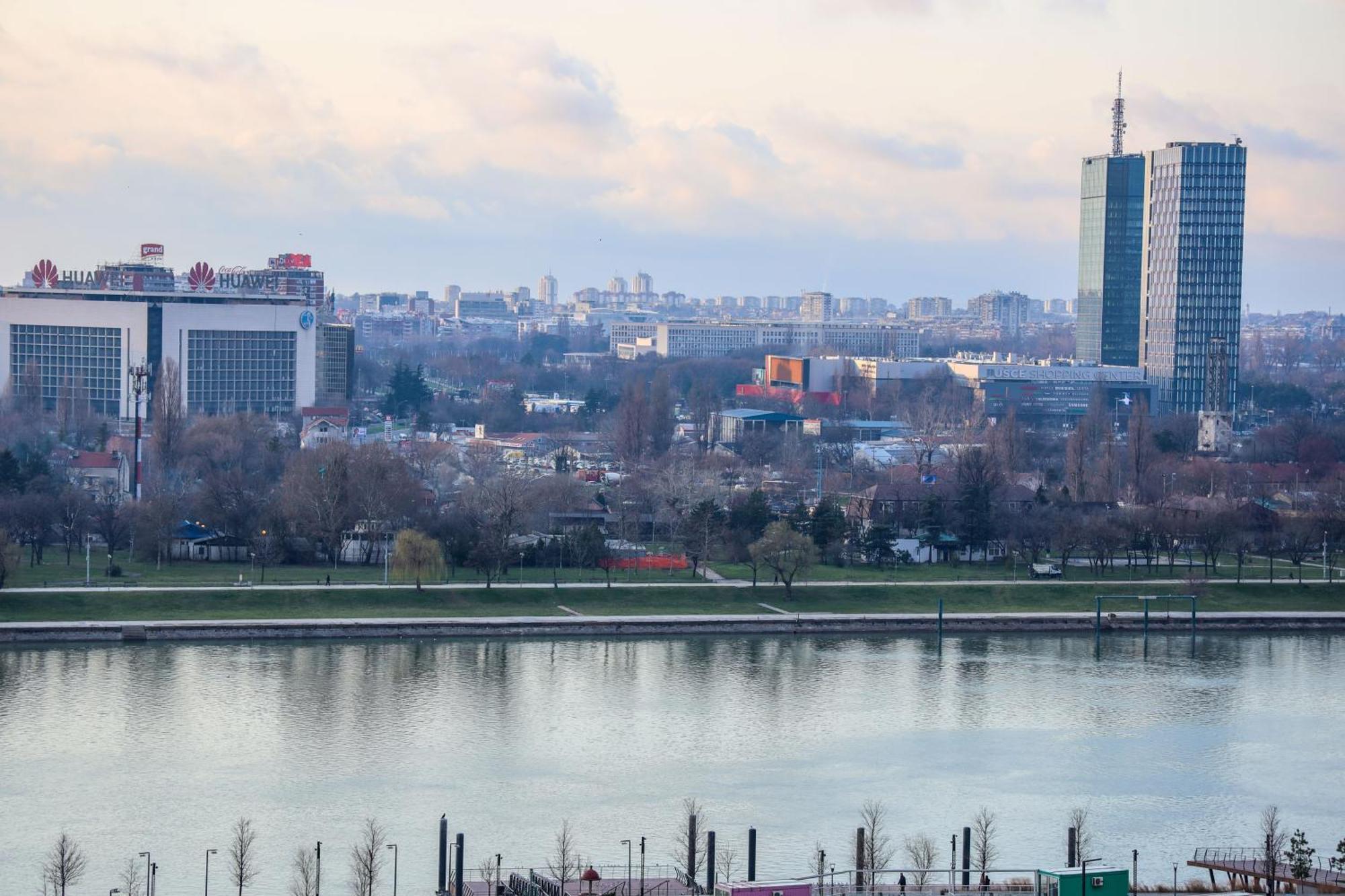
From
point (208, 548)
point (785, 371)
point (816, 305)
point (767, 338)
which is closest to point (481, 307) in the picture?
point (816, 305)

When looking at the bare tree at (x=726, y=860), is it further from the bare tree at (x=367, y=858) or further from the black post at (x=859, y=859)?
the bare tree at (x=367, y=858)

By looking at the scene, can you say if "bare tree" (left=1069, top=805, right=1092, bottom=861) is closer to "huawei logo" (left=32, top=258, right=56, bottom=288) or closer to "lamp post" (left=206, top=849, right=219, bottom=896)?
"lamp post" (left=206, top=849, right=219, bottom=896)

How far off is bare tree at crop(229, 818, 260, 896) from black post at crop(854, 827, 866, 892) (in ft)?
10.6

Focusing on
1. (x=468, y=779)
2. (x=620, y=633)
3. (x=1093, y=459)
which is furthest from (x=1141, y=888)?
(x=1093, y=459)

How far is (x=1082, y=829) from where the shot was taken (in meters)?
11.4

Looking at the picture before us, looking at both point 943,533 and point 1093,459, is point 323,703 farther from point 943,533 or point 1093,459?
point 1093,459

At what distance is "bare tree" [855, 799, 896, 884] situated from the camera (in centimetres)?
1054

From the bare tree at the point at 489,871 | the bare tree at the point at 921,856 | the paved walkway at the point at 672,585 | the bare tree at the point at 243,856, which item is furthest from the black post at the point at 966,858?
the paved walkway at the point at 672,585

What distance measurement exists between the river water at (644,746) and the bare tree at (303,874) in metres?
0.07

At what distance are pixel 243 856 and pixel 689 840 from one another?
245 cm

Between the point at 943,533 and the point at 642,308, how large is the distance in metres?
108

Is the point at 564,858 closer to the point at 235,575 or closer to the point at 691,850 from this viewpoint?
the point at 691,850

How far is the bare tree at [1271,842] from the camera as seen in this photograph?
33.6ft

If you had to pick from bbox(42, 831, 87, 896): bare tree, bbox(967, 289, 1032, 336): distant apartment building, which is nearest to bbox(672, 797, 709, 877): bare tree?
bbox(42, 831, 87, 896): bare tree
